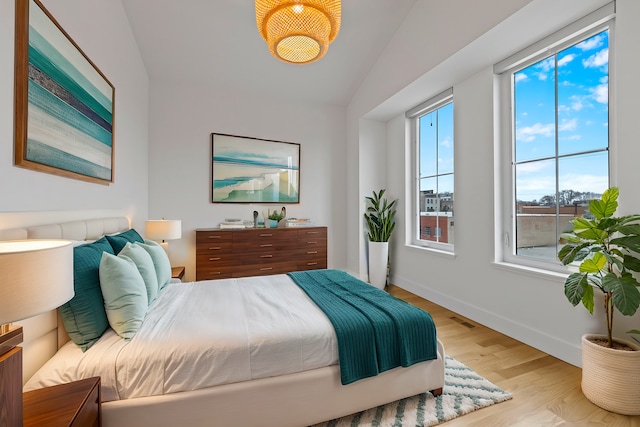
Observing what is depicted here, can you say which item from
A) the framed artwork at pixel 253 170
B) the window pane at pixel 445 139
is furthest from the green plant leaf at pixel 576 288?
the framed artwork at pixel 253 170

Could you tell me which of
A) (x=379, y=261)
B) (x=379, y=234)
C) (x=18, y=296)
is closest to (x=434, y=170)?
(x=379, y=234)

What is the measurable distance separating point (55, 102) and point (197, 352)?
162 centimetres

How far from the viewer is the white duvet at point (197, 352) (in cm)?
124

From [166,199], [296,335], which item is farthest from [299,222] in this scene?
[296,335]

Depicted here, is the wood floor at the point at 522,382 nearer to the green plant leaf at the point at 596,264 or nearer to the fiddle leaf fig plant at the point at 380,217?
the green plant leaf at the point at 596,264

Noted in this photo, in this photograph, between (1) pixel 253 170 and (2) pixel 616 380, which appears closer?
(2) pixel 616 380

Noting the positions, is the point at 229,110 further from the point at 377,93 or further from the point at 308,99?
the point at 377,93

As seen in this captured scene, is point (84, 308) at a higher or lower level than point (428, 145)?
lower

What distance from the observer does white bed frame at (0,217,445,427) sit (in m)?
1.23

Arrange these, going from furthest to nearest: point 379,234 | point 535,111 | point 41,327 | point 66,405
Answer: point 379,234 → point 535,111 → point 41,327 → point 66,405

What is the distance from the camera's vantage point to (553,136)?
2.34 metres

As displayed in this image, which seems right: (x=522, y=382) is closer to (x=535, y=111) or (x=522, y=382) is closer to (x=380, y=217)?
(x=535, y=111)

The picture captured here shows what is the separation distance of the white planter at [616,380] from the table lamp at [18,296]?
8.85 ft

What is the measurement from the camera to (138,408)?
123 cm
